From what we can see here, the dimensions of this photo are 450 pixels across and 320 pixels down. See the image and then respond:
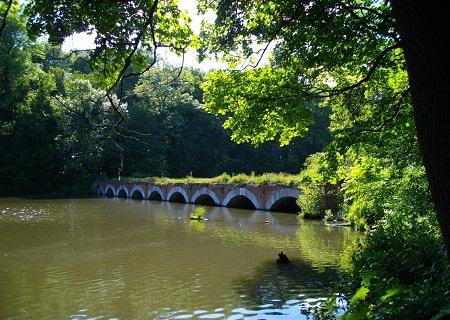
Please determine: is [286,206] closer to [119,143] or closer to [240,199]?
[240,199]

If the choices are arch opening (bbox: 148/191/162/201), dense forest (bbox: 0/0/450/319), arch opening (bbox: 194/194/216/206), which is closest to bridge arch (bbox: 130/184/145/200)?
arch opening (bbox: 148/191/162/201)

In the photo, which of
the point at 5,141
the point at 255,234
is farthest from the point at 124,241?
the point at 5,141

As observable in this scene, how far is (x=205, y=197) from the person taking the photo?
29.1 m

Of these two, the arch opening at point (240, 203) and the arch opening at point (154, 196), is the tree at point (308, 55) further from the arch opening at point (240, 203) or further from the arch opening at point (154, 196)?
the arch opening at point (154, 196)

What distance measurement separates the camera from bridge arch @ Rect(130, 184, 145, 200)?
1398 inches

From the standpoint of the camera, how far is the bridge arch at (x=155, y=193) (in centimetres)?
3297

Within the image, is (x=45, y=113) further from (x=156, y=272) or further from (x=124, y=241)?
(x=156, y=272)

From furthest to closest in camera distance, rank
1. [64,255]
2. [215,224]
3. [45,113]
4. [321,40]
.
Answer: [45,113] → [215,224] → [64,255] → [321,40]

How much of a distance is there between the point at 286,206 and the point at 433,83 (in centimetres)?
2136

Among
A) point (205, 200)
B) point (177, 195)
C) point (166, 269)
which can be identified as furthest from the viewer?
point (177, 195)

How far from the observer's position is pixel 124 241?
14062 millimetres

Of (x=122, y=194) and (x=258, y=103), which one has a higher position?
(x=258, y=103)

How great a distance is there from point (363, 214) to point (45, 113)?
34.7 meters

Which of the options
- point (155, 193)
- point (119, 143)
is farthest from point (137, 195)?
point (119, 143)
